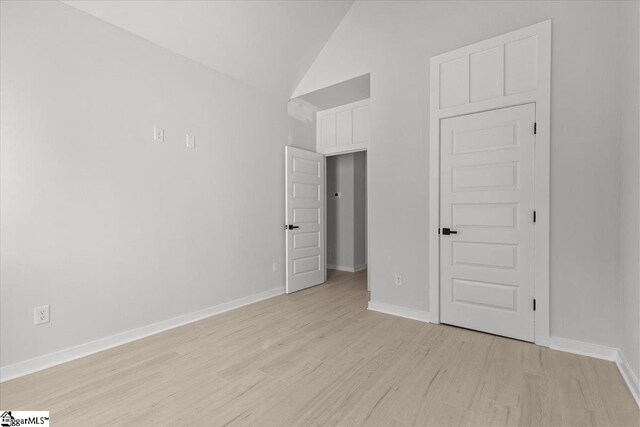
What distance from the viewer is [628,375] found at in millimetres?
1976

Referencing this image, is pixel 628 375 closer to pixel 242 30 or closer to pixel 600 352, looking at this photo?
pixel 600 352

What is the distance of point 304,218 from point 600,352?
11.1ft

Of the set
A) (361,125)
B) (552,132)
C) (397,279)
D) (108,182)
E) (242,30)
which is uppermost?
(242,30)

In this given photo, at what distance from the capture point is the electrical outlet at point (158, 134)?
293 centimetres

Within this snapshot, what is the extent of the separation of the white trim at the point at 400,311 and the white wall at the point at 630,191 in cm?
148

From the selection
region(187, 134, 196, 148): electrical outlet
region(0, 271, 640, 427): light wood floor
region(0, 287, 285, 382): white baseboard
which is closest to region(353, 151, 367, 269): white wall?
region(0, 287, 285, 382): white baseboard

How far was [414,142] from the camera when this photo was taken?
127 inches

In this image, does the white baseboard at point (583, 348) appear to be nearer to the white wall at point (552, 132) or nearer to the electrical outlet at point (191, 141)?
the white wall at point (552, 132)

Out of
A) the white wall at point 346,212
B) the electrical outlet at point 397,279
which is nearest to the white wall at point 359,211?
the white wall at point 346,212

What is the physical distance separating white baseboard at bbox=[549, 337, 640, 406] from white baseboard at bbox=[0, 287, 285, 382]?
317 centimetres

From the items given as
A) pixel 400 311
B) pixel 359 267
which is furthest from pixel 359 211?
pixel 400 311

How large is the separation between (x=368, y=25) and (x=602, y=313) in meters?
3.66

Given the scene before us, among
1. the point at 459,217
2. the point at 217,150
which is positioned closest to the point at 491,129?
the point at 459,217

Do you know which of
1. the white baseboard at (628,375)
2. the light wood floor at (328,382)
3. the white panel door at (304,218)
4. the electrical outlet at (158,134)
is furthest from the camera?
the white panel door at (304,218)
